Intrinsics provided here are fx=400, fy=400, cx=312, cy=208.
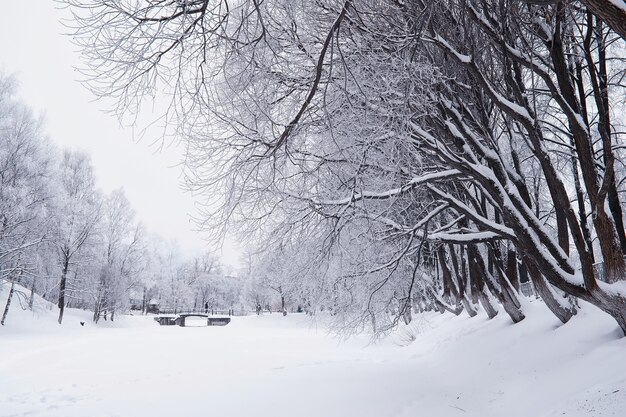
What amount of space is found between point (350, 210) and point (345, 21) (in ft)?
9.68

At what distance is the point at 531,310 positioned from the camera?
8.59 metres

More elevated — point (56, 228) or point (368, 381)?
point (56, 228)

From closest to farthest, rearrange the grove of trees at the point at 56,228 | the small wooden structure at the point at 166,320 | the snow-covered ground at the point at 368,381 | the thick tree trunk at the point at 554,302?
the snow-covered ground at the point at 368,381 < the thick tree trunk at the point at 554,302 < the grove of trees at the point at 56,228 < the small wooden structure at the point at 166,320

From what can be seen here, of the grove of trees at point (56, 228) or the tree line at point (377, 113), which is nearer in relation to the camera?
the tree line at point (377, 113)

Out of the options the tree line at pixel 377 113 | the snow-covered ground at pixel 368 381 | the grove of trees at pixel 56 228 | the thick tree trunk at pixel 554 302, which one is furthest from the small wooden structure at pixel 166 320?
the thick tree trunk at pixel 554 302

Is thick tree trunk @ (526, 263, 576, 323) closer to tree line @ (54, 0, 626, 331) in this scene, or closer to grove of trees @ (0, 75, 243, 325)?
tree line @ (54, 0, 626, 331)

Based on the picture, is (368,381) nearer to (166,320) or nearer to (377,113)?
(377,113)

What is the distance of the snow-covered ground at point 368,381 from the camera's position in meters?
4.80

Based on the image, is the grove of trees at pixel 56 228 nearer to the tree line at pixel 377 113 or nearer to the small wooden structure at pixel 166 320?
the small wooden structure at pixel 166 320

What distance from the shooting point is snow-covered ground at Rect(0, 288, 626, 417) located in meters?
4.80

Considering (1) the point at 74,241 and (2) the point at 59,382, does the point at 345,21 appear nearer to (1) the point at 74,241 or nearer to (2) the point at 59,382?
(2) the point at 59,382

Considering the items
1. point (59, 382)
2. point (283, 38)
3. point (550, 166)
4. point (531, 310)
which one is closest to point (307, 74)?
point (283, 38)

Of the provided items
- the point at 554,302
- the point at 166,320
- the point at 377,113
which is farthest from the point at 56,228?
the point at 554,302

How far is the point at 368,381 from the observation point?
792cm
